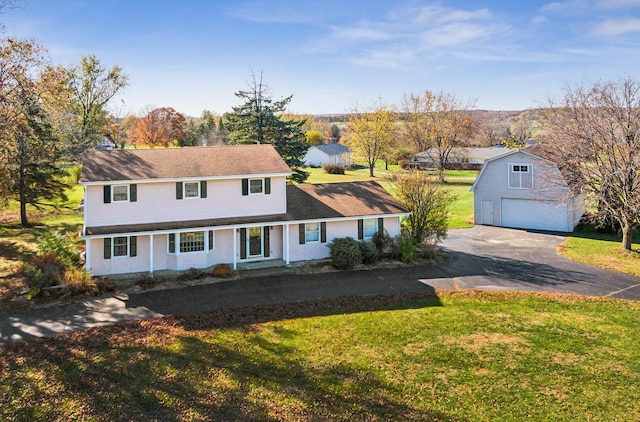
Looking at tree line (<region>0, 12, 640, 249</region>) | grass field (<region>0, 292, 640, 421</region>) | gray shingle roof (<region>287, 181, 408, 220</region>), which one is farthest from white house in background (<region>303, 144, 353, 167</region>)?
grass field (<region>0, 292, 640, 421</region>)

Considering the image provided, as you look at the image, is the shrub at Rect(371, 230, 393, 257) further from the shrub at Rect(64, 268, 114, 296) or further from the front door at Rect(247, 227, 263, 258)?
the shrub at Rect(64, 268, 114, 296)

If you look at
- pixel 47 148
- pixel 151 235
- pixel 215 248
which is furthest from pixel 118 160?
pixel 47 148

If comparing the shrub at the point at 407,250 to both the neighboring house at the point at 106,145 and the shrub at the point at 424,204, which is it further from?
the neighboring house at the point at 106,145

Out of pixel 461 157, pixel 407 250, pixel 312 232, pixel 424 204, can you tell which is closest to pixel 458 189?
pixel 461 157

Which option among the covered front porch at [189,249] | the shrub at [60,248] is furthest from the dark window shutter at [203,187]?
the shrub at [60,248]

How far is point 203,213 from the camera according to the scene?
21125 mm

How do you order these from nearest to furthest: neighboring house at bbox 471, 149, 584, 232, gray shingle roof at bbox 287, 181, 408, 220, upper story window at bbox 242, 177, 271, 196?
upper story window at bbox 242, 177, 271, 196
gray shingle roof at bbox 287, 181, 408, 220
neighboring house at bbox 471, 149, 584, 232

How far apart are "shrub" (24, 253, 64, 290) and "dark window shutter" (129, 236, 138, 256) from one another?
108 inches

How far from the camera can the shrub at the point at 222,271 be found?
20.1m

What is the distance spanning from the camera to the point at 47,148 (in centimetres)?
2780

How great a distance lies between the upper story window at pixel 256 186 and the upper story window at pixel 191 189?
192cm

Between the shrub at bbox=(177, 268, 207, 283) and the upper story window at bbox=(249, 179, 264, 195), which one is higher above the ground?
the upper story window at bbox=(249, 179, 264, 195)

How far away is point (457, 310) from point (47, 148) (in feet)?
86.1

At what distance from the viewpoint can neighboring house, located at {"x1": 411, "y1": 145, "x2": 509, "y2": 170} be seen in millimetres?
66000
